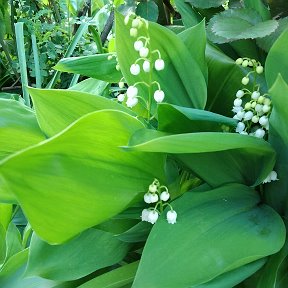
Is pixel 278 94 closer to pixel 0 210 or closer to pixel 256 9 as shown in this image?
pixel 256 9

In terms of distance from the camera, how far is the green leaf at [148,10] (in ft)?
2.37

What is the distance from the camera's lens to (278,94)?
1.48 feet

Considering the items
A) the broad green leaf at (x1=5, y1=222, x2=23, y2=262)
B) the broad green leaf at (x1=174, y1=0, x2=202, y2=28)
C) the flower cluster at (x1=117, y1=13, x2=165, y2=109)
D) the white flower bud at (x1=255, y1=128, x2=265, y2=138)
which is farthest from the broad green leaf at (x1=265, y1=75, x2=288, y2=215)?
the broad green leaf at (x1=5, y1=222, x2=23, y2=262)

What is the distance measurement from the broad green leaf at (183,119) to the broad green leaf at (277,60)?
7 cm

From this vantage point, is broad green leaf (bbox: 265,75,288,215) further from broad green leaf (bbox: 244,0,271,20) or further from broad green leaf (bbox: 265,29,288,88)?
broad green leaf (bbox: 244,0,271,20)

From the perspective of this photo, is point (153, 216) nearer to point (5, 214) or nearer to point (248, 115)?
point (248, 115)

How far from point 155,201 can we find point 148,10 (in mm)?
345

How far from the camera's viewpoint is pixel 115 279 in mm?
569

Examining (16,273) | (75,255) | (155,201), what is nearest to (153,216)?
(155,201)

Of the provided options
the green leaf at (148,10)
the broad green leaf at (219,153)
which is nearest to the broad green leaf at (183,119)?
the broad green leaf at (219,153)

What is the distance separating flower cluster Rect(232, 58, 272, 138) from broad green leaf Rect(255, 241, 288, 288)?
120 millimetres

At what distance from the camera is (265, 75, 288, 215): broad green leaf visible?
45cm

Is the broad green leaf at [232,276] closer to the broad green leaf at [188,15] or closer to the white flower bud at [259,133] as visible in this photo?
the white flower bud at [259,133]

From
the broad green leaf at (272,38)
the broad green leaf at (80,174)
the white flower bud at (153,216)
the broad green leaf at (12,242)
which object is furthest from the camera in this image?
the broad green leaf at (12,242)
